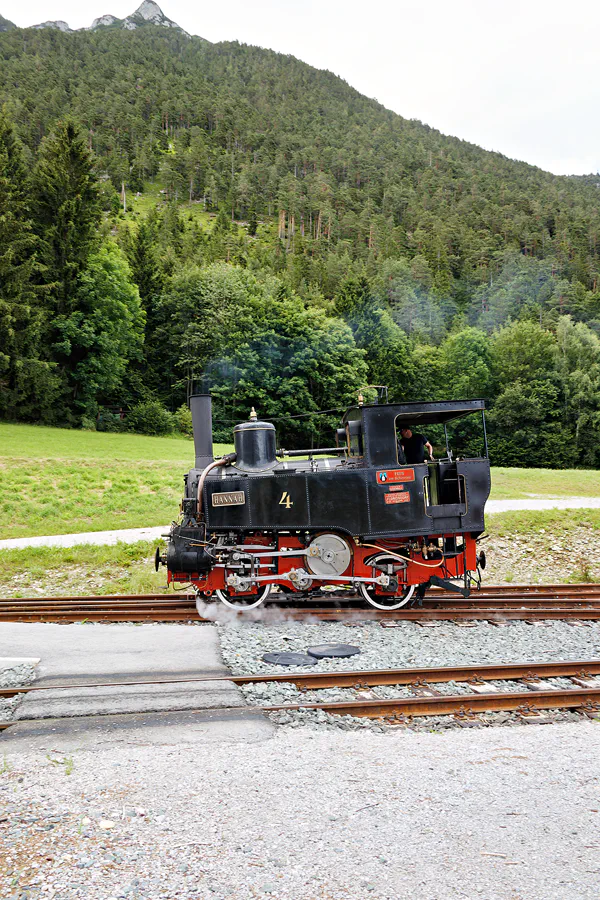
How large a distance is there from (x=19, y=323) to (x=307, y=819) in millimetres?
41377

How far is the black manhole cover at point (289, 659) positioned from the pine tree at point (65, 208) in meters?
41.4

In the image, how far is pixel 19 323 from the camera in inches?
1566

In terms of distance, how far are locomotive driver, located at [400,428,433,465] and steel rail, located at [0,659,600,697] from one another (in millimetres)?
3806

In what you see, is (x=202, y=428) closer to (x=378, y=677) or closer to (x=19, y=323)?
(x=378, y=677)

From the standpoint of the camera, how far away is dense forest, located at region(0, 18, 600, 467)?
43625 mm

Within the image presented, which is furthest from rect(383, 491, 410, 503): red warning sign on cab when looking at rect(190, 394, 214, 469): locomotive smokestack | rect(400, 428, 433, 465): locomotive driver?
rect(190, 394, 214, 469): locomotive smokestack

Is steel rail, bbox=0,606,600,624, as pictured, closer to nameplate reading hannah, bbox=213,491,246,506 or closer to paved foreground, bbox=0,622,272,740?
paved foreground, bbox=0,622,272,740

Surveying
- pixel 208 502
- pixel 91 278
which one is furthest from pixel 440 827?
pixel 91 278

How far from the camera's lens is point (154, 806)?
4.09 meters

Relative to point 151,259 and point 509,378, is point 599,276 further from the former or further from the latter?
point 151,259

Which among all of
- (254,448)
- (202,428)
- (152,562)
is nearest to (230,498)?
(254,448)

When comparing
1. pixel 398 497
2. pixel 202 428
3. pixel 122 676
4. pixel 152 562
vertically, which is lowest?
pixel 152 562

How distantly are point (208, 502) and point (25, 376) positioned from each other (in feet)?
109

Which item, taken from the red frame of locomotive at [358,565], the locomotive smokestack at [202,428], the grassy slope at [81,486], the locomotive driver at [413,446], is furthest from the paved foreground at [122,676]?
the grassy slope at [81,486]
